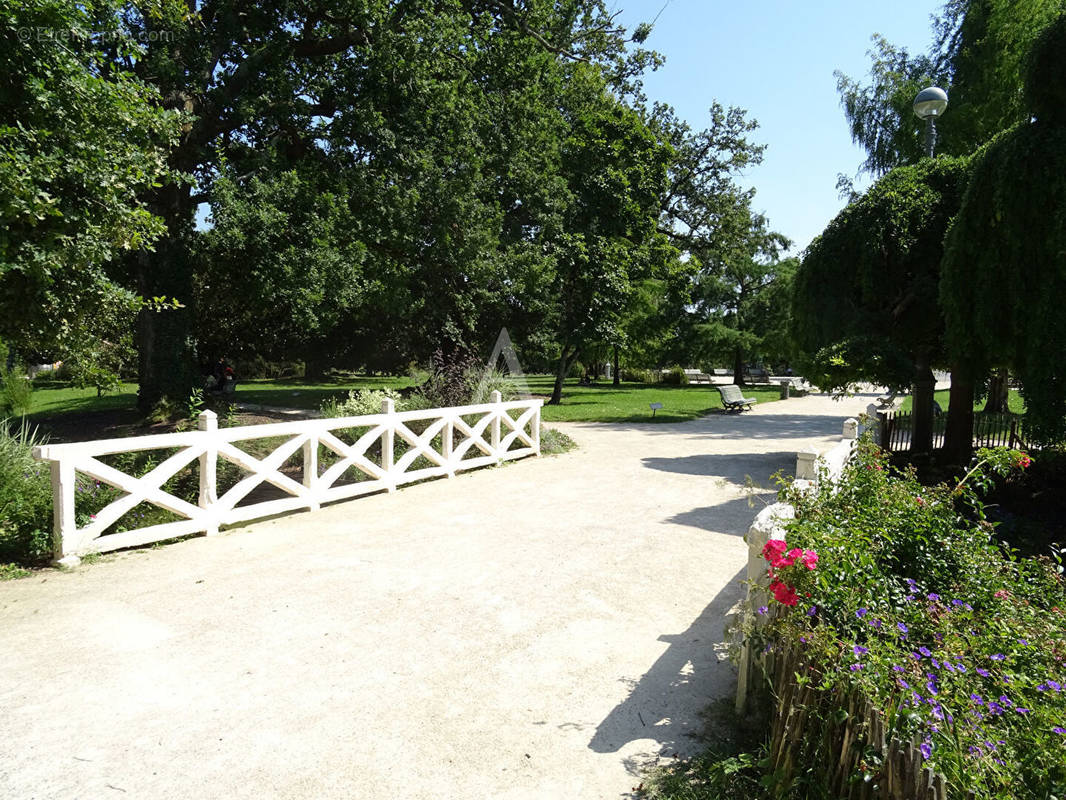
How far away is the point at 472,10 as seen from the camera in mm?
18422

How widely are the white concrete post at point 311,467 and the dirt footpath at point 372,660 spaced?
49 cm

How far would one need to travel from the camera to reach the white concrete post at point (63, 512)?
17.8 feet

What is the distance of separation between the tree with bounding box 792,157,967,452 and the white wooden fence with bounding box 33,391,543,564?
20.2 ft

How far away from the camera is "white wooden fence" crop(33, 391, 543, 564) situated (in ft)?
18.2

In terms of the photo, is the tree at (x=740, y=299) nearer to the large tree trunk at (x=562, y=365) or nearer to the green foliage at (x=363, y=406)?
the large tree trunk at (x=562, y=365)

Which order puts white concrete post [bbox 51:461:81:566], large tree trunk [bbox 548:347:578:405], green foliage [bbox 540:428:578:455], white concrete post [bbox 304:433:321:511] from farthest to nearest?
large tree trunk [bbox 548:347:578:405] < green foliage [bbox 540:428:578:455] < white concrete post [bbox 304:433:321:511] < white concrete post [bbox 51:461:81:566]

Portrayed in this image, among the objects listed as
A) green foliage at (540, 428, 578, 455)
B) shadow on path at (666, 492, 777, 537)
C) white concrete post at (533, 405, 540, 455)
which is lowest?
shadow on path at (666, 492, 777, 537)

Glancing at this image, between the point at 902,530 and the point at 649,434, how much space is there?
1239cm

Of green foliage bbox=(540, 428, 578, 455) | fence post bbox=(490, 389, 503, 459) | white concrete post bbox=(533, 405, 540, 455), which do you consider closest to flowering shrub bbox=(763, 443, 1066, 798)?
fence post bbox=(490, 389, 503, 459)

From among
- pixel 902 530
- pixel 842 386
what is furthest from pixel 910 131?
pixel 902 530

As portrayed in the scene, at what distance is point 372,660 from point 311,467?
4.21 meters

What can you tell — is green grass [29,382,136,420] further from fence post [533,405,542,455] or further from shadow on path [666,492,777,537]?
shadow on path [666,492,777,537]

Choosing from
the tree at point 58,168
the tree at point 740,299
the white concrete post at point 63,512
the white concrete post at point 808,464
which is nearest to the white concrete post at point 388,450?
the tree at point 58,168

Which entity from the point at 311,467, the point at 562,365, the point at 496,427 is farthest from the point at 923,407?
the point at 562,365
